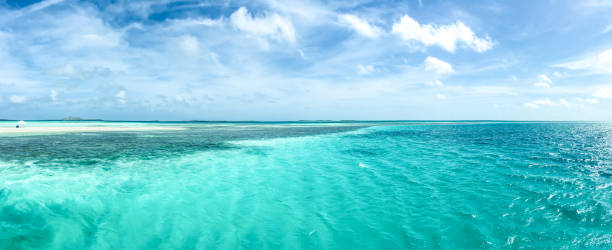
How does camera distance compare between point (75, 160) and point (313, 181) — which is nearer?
point (313, 181)

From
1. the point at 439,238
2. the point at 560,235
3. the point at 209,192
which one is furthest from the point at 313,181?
the point at 560,235

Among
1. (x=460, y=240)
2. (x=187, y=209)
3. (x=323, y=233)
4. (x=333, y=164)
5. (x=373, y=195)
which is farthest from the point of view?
(x=333, y=164)

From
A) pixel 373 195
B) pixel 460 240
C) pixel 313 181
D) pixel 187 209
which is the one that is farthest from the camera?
pixel 313 181

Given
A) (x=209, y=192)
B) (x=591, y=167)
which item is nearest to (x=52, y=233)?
(x=209, y=192)

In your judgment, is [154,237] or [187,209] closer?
[154,237]

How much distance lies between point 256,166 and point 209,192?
593 centimetres

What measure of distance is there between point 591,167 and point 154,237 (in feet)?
73.8

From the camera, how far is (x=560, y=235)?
6.73m

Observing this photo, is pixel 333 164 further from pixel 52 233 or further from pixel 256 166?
pixel 52 233

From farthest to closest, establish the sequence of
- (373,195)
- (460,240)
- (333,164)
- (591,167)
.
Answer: (333,164)
(591,167)
(373,195)
(460,240)

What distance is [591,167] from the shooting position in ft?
52.3

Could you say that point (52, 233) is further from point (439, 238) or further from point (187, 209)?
point (439, 238)

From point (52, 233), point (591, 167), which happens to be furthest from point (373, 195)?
point (591, 167)

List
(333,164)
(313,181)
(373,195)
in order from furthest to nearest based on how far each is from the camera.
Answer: (333,164) < (313,181) < (373,195)
